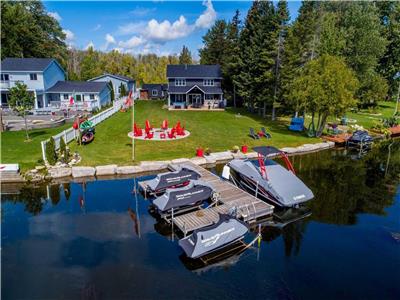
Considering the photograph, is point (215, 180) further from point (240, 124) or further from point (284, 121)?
point (284, 121)

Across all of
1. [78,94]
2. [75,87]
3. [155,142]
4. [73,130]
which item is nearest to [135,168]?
[155,142]

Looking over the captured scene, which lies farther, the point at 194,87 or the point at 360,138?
the point at 194,87

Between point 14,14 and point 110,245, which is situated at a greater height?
point 14,14

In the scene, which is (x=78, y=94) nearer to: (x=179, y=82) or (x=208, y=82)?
(x=179, y=82)

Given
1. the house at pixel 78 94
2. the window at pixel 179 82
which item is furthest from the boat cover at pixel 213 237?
the window at pixel 179 82

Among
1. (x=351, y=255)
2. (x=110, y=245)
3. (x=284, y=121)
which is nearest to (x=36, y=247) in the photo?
(x=110, y=245)
